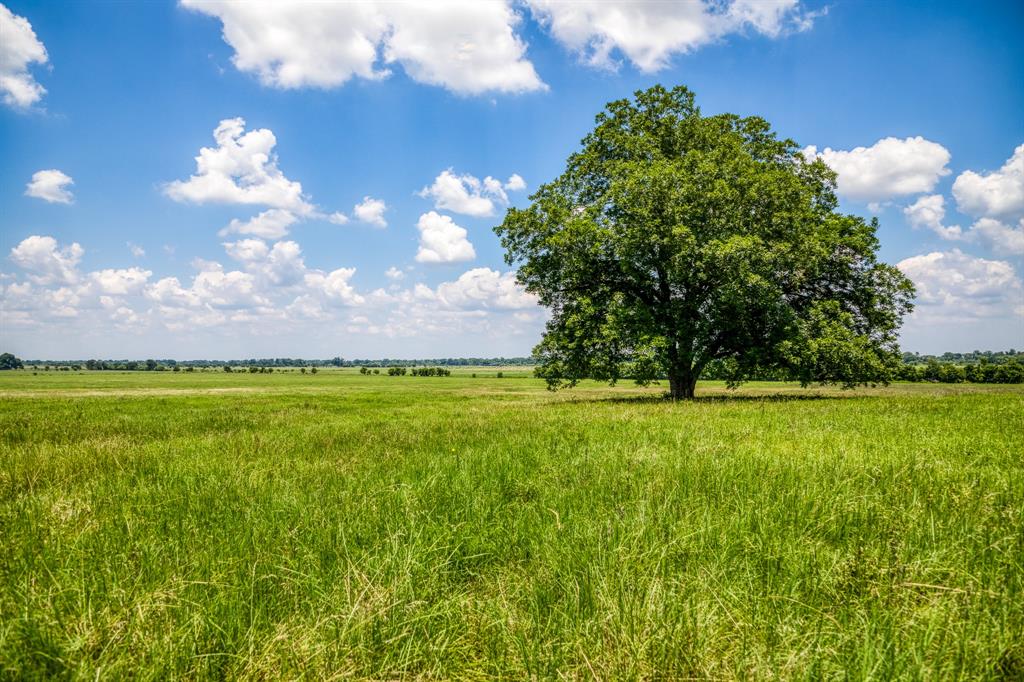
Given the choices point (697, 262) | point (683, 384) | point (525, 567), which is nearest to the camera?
point (525, 567)

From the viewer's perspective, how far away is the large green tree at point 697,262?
21984 mm

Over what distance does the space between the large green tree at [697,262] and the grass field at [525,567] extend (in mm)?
15870

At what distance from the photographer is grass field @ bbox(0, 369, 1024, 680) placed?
2334 millimetres

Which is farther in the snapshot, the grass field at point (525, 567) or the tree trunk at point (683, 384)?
the tree trunk at point (683, 384)

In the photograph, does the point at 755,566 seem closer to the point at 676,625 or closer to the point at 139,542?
the point at 676,625

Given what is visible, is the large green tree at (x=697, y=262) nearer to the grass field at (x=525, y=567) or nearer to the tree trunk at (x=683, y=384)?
the tree trunk at (x=683, y=384)

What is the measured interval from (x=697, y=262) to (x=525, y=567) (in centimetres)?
2015

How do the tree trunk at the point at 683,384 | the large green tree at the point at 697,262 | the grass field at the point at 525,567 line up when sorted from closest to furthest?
the grass field at the point at 525,567, the large green tree at the point at 697,262, the tree trunk at the point at 683,384

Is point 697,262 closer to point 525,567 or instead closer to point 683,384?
point 683,384

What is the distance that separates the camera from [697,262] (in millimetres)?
21281

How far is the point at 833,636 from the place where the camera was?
2553 millimetres

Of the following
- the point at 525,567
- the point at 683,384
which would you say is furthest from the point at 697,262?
the point at 525,567

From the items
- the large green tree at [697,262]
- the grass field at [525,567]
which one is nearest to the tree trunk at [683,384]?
the large green tree at [697,262]

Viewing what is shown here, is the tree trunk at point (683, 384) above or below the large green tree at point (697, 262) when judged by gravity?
below
